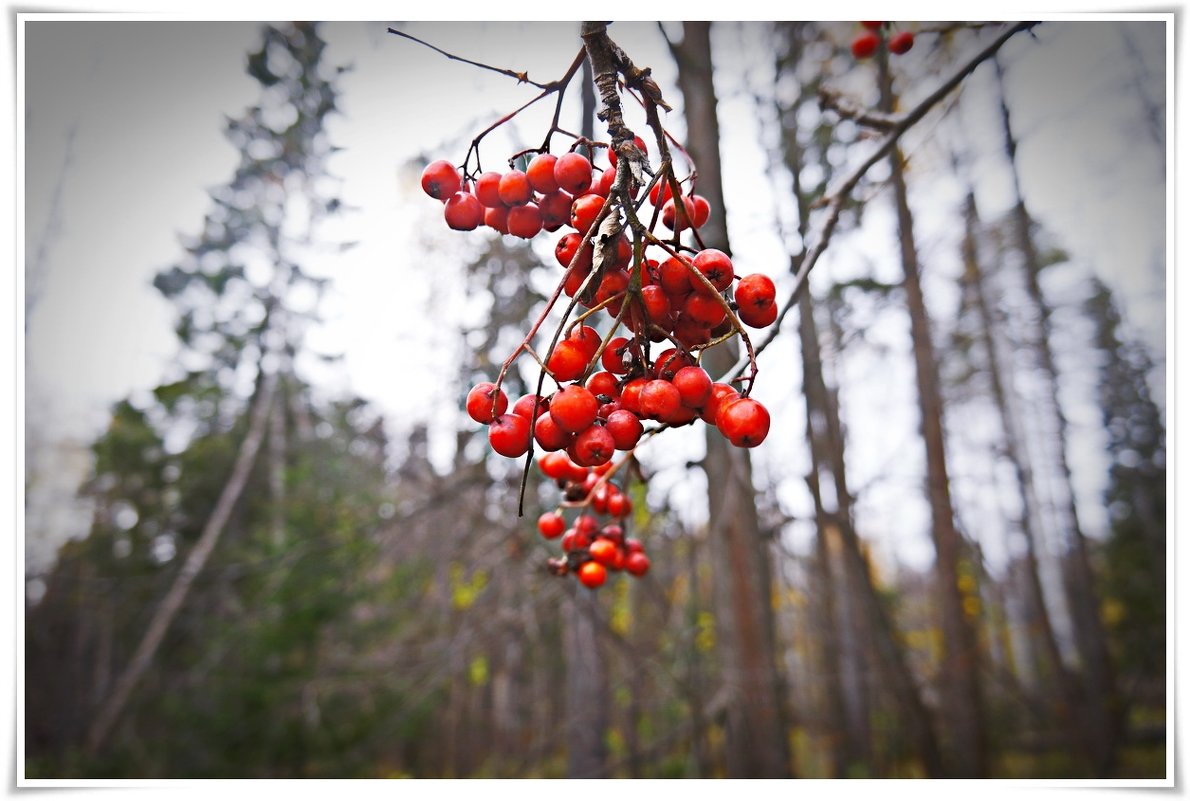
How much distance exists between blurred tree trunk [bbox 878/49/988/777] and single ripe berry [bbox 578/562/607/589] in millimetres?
3013

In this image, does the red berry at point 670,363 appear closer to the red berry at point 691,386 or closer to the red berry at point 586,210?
the red berry at point 691,386

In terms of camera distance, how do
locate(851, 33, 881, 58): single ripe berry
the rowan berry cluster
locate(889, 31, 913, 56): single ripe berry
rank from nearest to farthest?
the rowan berry cluster
locate(889, 31, 913, 56): single ripe berry
locate(851, 33, 881, 58): single ripe berry

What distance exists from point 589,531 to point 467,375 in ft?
6.36

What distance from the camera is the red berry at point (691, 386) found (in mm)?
569

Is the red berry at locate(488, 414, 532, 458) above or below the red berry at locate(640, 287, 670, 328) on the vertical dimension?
below

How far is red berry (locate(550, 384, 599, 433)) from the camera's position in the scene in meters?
0.56

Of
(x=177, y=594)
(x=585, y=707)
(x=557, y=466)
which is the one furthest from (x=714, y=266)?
(x=177, y=594)

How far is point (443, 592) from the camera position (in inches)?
190

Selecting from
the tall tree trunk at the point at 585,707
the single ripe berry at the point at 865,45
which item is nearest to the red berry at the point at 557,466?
the single ripe berry at the point at 865,45

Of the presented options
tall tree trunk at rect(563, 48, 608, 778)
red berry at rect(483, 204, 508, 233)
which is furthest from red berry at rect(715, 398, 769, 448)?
tall tree trunk at rect(563, 48, 608, 778)

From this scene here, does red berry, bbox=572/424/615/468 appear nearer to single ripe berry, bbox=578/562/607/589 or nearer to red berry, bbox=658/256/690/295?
red berry, bbox=658/256/690/295

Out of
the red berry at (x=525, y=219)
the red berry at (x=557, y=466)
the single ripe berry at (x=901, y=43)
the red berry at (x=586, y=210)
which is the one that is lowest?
the red berry at (x=557, y=466)

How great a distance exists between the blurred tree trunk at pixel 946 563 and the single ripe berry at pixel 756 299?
10.6 ft
